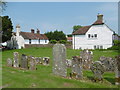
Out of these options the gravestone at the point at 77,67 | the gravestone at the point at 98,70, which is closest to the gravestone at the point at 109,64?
the gravestone at the point at 77,67

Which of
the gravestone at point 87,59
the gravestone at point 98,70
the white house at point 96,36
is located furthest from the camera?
the white house at point 96,36

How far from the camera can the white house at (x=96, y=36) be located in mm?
44281

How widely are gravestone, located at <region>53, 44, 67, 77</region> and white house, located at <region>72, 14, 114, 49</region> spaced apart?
114 feet

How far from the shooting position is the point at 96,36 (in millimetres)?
45844

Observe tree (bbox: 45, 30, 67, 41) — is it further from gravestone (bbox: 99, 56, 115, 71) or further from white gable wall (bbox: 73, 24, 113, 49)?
gravestone (bbox: 99, 56, 115, 71)

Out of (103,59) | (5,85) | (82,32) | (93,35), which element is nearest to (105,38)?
(93,35)

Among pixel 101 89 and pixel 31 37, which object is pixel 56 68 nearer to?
pixel 101 89

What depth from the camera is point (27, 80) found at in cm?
1012

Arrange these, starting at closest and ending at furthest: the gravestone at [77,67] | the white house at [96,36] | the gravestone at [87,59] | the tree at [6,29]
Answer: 1. the gravestone at [77,67]
2. the gravestone at [87,59]
3. the white house at [96,36]
4. the tree at [6,29]

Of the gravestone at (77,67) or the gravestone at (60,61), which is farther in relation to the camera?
the gravestone at (60,61)

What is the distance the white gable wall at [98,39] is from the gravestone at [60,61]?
1369 inches

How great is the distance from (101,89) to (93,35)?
126ft

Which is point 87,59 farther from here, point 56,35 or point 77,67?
point 56,35

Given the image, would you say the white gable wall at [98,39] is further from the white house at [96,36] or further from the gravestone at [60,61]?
the gravestone at [60,61]
